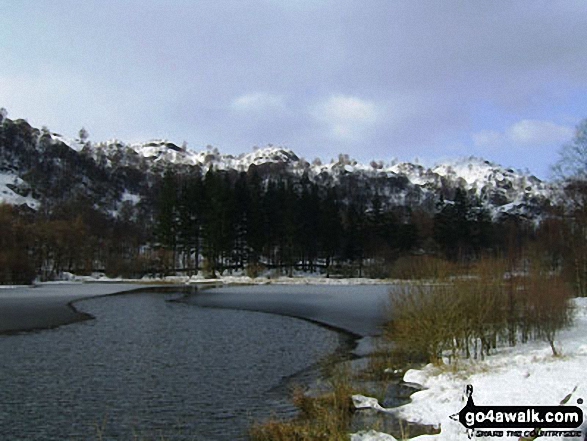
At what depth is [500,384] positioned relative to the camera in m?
13.0

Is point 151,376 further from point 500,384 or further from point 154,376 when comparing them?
point 500,384

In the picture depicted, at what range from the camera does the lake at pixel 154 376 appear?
12.9 meters

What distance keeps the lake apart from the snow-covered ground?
342 cm

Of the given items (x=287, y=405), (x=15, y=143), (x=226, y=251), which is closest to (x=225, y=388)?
(x=287, y=405)

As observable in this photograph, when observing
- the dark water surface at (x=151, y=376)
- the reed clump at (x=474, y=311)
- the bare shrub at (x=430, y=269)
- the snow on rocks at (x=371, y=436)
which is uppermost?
the bare shrub at (x=430, y=269)

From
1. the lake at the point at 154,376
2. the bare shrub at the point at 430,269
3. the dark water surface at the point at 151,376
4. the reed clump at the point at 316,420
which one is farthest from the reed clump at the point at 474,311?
the reed clump at the point at 316,420

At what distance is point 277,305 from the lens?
42.0 meters

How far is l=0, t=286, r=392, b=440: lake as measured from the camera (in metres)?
12.9

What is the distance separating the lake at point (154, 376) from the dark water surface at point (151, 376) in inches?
1.1

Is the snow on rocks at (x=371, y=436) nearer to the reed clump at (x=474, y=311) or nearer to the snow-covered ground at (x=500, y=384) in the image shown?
the snow-covered ground at (x=500, y=384)

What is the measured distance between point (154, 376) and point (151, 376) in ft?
0.31

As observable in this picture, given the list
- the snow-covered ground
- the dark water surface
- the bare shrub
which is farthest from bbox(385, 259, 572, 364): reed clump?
the dark water surface

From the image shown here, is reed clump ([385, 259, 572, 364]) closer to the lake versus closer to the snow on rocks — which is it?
the lake

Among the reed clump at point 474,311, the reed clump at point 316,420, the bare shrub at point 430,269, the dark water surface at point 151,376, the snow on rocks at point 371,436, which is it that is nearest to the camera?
the snow on rocks at point 371,436
